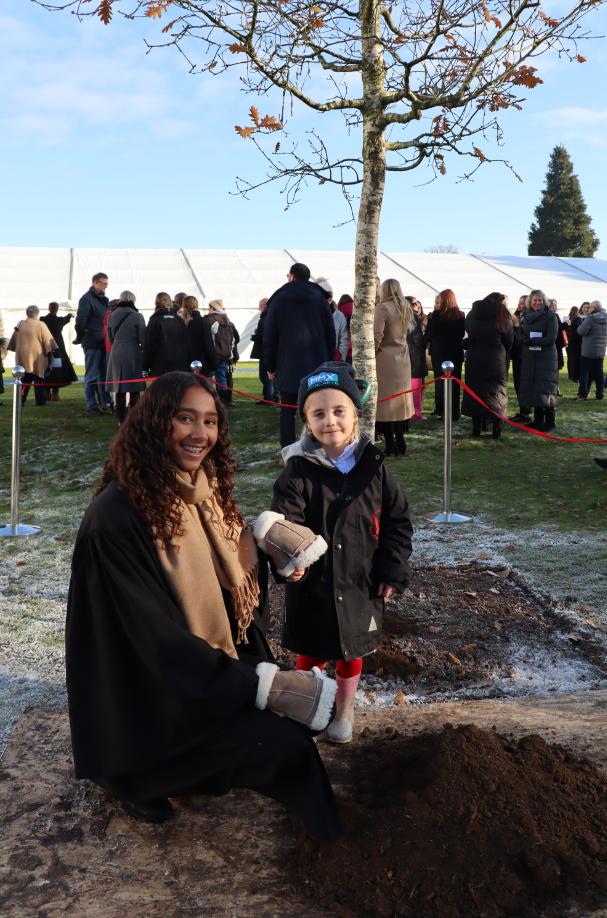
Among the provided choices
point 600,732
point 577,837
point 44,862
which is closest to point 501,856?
point 577,837

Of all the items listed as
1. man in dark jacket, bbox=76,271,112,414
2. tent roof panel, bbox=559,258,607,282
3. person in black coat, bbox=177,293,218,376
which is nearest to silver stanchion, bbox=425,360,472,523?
person in black coat, bbox=177,293,218,376

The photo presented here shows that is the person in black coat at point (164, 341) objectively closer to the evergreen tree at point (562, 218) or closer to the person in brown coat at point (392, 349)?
the person in brown coat at point (392, 349)

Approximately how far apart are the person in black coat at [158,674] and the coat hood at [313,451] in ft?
2.25

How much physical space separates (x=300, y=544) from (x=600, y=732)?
1.61m

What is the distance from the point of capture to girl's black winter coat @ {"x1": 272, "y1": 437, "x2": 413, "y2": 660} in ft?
9.80

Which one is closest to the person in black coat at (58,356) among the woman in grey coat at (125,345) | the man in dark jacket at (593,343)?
the woman in grey coat at (125,345)

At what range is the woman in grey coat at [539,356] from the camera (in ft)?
33.4

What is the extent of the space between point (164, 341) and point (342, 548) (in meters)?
7.75

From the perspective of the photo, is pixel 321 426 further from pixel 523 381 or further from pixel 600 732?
pixel 523 381

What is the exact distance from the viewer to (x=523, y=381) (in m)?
10.5

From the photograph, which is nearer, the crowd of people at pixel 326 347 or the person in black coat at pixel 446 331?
the crowd of people at pixel 326 347

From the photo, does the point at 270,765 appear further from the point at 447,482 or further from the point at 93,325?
the point at 93,325

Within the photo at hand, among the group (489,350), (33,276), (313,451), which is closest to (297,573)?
(313,451)

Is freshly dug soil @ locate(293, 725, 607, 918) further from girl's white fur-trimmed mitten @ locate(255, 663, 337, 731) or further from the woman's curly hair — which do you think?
the woman's curly hair
